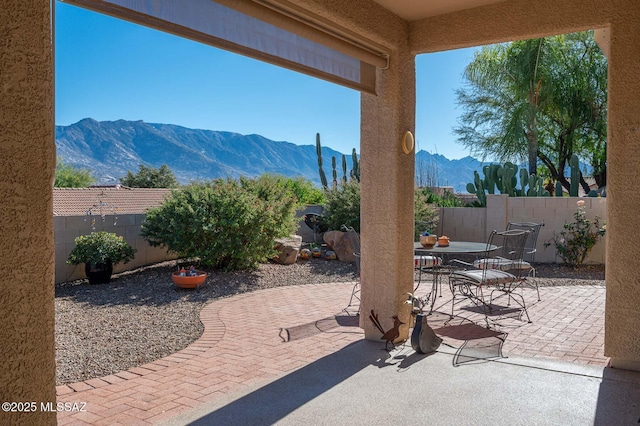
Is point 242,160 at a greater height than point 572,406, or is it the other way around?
point 242,160

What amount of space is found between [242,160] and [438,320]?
140 m

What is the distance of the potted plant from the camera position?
26.1 feet

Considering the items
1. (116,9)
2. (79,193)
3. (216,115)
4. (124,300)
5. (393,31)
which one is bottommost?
(124,300)

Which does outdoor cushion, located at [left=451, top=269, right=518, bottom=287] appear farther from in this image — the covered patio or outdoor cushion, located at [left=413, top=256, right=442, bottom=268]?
the covered patio

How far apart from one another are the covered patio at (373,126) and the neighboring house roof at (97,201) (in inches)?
223

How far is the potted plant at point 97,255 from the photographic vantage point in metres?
7.94

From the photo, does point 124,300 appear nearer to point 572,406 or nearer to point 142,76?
point 572,406

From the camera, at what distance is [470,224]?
11.0 metres

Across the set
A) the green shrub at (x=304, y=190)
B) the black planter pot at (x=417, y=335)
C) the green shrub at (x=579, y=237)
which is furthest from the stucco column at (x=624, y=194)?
the green shrub at (x=304, y=190)

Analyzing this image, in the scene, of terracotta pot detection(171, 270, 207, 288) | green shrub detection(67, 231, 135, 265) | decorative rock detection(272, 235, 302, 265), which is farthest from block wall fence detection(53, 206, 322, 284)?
decorative rock detection(272, 235, 302, 265)

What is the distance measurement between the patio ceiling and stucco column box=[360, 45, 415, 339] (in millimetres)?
342

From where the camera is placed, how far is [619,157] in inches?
148

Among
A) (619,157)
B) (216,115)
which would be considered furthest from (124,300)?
(216,115)

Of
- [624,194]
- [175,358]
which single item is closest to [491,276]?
[624,194]
